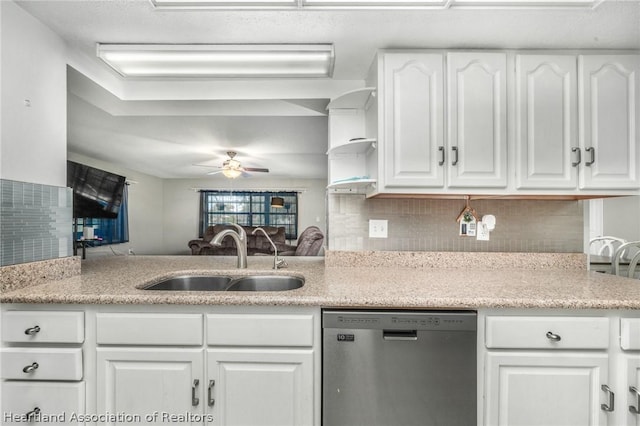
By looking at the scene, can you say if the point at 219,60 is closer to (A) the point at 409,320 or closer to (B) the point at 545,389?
(A) the point at 409,320

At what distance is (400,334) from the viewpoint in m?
1.27

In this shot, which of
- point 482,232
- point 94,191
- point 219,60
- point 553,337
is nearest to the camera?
point 553,337

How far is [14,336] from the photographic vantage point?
126cm

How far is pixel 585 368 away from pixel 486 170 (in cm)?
96

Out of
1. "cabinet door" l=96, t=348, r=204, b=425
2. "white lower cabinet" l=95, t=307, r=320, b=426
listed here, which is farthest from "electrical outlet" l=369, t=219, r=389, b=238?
"cabinet door" l=96, t=348, r=204, b=425

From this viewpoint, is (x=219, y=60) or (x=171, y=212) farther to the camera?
(x=171, y=212)

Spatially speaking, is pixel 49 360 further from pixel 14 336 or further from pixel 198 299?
pixel 198 299

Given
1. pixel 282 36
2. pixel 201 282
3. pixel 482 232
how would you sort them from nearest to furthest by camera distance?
pixel 282 36, pixel 201 282, pixel 482 232

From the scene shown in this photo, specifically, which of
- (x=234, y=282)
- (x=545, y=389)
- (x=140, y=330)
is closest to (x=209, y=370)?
(x=140, y=330)

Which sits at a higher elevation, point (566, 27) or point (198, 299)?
point (566, 27)

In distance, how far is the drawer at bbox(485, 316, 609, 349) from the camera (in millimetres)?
1251

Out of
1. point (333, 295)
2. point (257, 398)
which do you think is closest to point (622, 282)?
point (333, 295)

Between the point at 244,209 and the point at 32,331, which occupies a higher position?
the point at 244,209

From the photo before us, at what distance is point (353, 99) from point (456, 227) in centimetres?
105
